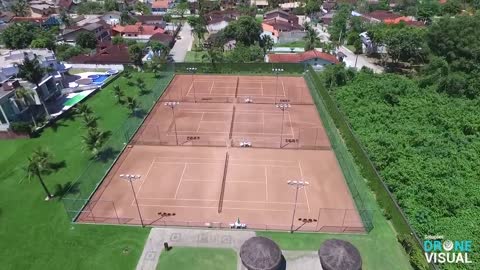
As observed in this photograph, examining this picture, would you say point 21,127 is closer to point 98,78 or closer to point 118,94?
point 118,94

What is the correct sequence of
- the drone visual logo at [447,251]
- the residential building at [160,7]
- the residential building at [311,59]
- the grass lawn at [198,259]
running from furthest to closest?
the residential building at [160,7], the residential building at [311,59], the grass lawn at [198,259], the drone visual logo at [447,251]

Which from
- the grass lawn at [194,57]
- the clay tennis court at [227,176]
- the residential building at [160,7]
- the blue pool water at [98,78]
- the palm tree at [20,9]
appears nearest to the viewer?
the clay tennis court at [227,176]

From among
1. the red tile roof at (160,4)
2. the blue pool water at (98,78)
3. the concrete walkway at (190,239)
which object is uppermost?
the red tile roof at (160,4)

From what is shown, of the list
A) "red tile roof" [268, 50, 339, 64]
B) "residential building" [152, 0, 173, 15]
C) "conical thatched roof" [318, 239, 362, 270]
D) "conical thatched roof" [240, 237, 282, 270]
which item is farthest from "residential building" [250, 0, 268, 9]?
"conical thatched roof" [318, 239, 362, 270]

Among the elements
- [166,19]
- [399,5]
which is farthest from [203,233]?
[399,5]

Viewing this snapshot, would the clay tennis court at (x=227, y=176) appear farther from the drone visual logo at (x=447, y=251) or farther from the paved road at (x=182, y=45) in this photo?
the paved road at (x=182, y=45)

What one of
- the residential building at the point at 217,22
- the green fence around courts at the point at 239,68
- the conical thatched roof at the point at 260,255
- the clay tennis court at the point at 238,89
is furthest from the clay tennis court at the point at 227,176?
the residential building at the point at 217,22

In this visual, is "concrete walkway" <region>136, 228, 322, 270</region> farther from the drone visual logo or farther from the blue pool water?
the blue pool water
